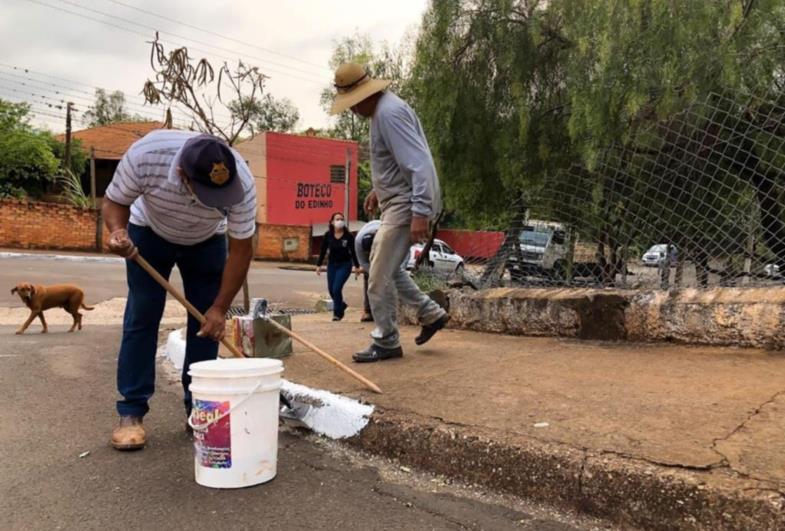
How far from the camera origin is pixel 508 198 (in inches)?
352

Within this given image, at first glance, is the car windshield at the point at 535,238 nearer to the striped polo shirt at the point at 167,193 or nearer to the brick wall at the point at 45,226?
the striped polo shirt at the point at 167,193

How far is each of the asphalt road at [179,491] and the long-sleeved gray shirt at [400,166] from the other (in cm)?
154

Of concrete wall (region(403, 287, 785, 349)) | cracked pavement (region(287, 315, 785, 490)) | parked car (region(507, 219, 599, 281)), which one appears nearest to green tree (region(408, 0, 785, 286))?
parked car (region(507, 219, 599, 281))

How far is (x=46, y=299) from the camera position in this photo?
7.79 m

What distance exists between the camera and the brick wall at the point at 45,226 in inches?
966

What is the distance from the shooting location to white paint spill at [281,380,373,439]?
3.24m

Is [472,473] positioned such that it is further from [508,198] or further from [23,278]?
[23,278]

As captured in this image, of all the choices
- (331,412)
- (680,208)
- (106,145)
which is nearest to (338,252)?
(680,208)

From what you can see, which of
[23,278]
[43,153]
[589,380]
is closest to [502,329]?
[589,380]

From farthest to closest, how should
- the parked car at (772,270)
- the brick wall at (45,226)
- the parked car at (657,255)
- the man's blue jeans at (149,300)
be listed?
the brick wall at (45,226)
the parked car at (657,255)
the parked car at (772,270)
the man's blue jeans at (149,300)

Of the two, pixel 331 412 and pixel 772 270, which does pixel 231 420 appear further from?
pixel 772 270

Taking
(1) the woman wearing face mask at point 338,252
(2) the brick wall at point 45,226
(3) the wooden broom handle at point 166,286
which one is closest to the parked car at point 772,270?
(3) the wooden broom handle at point 166,286

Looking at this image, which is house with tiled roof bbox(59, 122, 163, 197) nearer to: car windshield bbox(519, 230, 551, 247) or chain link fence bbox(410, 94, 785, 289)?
car windshield bbox(519, 230, 551, 247)

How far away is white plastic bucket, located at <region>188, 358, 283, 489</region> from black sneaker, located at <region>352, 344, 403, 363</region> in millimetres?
1635
